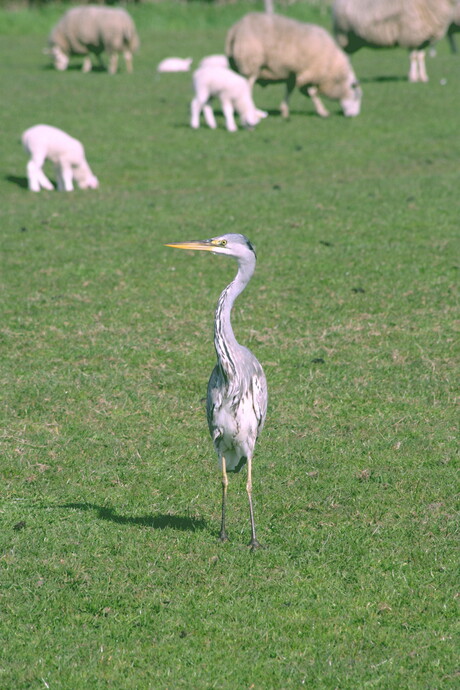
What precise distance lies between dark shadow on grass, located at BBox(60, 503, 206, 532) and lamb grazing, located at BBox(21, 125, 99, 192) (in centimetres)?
1206

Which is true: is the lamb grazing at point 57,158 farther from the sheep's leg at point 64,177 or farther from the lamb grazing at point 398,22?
the lamb grazing at point 398,22

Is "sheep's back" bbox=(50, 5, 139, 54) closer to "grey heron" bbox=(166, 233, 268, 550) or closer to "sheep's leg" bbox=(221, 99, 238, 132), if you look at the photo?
"sheep's leg" bbox=(221, 99, 238, 132)

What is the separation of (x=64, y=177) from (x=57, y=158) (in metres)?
0.57

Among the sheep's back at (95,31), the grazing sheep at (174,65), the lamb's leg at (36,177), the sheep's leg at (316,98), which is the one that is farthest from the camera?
the grazing sheep at (174,65)

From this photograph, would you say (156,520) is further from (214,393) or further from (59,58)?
(59,58)

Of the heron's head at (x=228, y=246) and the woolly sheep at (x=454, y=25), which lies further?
the woolly sheep at (x=454, y=25)

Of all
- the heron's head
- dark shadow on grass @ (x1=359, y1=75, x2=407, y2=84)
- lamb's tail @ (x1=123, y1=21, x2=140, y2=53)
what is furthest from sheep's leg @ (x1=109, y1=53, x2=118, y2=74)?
the heron's head

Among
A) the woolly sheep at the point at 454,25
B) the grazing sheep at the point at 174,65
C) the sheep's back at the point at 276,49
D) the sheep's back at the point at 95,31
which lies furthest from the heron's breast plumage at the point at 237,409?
the woolly sheep at the point at 454,25

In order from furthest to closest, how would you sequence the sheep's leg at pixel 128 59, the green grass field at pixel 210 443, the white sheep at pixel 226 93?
the sheep's leg at pixel 128 59 → the white sheep at pixel 226 93 → the green grass field at pixel 210 443

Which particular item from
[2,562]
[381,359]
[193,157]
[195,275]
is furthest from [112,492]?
[193,157]

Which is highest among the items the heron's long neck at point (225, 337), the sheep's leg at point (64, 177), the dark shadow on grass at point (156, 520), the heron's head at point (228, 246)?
the heron's head at point (228, 246)

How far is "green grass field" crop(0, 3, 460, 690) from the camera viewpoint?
5.92 m

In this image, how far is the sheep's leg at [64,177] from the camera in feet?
62.1

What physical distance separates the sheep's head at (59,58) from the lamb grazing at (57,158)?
1576cm
